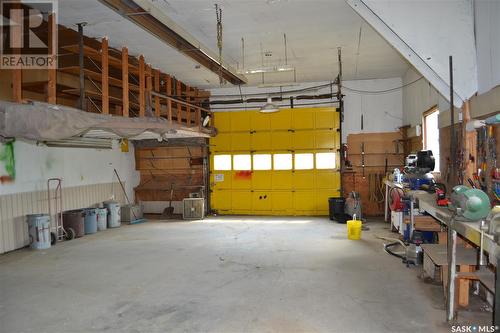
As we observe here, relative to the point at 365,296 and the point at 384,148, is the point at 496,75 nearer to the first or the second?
the point at 365,296

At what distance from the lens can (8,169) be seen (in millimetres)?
6719

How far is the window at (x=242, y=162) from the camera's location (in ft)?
33.9

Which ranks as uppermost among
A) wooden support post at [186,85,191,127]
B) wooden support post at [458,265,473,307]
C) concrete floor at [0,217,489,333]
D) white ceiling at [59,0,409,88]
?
white ceiling at [59,0,409,88]

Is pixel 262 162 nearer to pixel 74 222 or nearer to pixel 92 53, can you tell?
pixel 74 222

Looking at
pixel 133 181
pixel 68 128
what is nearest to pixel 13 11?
pixel 68 128

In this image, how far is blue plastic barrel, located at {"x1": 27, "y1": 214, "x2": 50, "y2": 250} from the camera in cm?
678

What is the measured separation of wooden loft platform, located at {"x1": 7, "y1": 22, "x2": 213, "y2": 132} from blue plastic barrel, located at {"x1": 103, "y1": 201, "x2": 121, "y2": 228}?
93.4 inches

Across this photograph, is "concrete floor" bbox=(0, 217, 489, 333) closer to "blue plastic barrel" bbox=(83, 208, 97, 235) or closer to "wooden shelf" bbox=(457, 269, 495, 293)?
"wooden shelf" bbox=(457, 269, 495, 293)

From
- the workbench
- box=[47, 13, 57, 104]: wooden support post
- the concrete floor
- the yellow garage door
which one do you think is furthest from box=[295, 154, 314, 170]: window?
box=[47, 13, 57, 104]: wooden support post

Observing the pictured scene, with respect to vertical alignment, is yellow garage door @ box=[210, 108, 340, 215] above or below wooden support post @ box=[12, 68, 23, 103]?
below

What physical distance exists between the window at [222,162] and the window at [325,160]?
2.57 m

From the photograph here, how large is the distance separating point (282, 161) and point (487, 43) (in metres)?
6.59

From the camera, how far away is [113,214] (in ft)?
29.3

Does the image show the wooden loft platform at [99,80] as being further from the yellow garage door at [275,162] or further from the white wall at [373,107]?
the white wall at [373,107]
